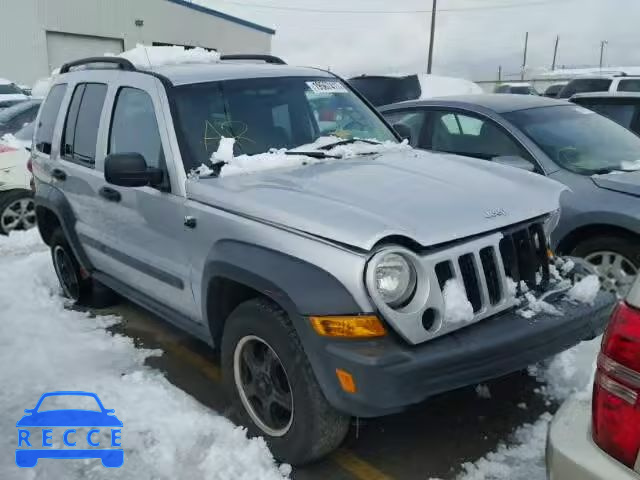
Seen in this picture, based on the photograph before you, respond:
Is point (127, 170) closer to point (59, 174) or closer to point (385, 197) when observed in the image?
point (385, 197)

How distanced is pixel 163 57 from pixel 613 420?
3.79 metres

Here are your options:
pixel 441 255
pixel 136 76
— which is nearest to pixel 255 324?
pixel 441 255

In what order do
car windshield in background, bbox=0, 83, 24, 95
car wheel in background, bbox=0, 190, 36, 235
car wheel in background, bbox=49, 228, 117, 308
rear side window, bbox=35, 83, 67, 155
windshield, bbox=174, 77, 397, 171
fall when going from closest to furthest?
1. windshield, bbox=174, 77, 397, 171
2. rear side window, bbox=35, 83, 67, 155
3. car wheel in background, bbox=49, 228, 117, 308
4. car wheel in background, bbox=0, 190, 36, 235
5. car windshield in background, bbox=0, 83, 24, 95

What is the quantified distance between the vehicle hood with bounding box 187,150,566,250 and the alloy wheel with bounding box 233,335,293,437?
2.22 ft

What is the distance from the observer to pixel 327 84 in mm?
4582

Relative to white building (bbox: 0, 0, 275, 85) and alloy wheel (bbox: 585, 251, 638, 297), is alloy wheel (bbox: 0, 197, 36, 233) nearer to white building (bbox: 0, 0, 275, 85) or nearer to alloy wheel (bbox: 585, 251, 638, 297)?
alloy wheel (bbox: 585, 251, 638, 297)

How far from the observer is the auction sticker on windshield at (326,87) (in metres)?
4.43

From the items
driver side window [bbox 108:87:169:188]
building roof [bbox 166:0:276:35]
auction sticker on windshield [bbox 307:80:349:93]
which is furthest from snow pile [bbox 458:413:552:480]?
building roof [bbox 166:0:276:35]

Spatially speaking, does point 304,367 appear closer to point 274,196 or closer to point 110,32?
point 274,196

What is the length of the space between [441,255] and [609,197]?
2.37m

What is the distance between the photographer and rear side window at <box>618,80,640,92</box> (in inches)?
594

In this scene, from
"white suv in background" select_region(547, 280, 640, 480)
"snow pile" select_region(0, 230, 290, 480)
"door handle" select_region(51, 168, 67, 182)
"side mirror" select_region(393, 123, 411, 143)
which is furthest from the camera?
"door handle" select_region(51, 168, 67, 182)

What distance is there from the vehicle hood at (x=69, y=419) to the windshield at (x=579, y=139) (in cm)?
373

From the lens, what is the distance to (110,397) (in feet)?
12.5
